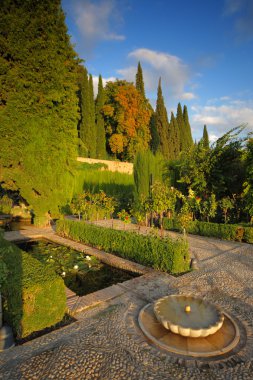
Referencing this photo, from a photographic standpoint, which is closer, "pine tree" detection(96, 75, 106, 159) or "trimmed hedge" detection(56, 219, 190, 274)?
"trimmed hedge" detection(56, 219, 190, 274)

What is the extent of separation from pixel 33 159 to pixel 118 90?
20.6 meters

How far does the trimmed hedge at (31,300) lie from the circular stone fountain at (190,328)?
1143 millimetres

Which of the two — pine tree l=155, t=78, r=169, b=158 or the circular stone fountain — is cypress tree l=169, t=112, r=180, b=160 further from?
the circular stone fountain

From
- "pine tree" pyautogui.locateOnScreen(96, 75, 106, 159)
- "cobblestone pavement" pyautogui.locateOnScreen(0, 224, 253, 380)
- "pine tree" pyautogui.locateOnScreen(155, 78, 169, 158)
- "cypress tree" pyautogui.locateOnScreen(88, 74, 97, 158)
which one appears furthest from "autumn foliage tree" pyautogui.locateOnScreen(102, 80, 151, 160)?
"cobblestone pavement" pyautogui.locateOnScreen(0, 224, 253, 380)

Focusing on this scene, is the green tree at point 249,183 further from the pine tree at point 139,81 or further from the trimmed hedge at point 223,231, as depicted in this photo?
the pine tree at point 139,81

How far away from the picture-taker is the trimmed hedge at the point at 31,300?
10.1 feet

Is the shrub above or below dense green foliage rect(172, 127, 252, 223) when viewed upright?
below

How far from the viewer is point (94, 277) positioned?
5180 mm

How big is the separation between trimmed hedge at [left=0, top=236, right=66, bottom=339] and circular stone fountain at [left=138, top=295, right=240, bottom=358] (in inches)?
45.0

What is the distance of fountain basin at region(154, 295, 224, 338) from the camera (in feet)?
9.07

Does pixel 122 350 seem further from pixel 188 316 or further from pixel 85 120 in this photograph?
pixel 85 120

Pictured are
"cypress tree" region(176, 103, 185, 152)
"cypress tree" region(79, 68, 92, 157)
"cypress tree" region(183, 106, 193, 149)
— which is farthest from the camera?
"cypress tree" region(183, 106, 193, 149)

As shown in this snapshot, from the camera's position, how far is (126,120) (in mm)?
27109

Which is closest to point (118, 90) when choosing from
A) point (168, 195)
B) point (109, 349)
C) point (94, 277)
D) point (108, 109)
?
point (108, 109)
